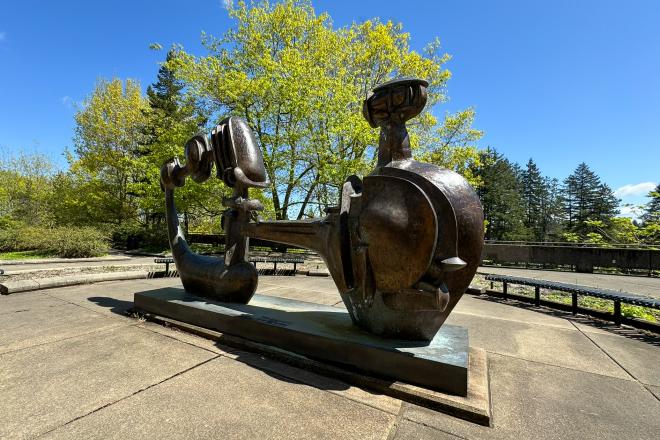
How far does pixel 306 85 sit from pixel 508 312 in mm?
15157

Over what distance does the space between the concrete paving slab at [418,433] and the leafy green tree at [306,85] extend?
15.2m

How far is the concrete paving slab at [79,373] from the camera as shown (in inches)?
87.7

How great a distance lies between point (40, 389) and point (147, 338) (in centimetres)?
123

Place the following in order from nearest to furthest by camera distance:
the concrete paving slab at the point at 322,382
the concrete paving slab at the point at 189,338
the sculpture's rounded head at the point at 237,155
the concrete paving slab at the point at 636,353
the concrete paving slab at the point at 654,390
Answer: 1. the concrete paving slab at the point at 322,382
2. the concrete paving slab at the point at 654,390
3. the concrete paving slab at the point at 636,353
4. the concrete paving slab at the point at 189,338
5. the sculpture's rounded head at the point at 237,155

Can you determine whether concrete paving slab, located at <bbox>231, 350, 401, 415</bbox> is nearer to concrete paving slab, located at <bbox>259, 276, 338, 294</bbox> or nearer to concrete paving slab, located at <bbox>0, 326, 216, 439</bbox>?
concrete paving slab, located at <bbox>0, 326, 216, 439</bbox>

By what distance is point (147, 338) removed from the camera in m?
3.77

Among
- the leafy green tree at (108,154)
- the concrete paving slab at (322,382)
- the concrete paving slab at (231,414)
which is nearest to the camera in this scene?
the concrete paving slab at (231,414)

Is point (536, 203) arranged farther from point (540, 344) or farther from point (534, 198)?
point (540, 344)

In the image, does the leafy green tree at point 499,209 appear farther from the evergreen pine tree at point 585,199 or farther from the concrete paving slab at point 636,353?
the concrete paving slab at point 636,353

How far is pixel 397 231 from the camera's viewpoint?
266 centimetres

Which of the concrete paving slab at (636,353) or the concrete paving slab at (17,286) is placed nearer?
the concrete paving slab at (636,353)

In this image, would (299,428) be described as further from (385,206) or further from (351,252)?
(385,206)

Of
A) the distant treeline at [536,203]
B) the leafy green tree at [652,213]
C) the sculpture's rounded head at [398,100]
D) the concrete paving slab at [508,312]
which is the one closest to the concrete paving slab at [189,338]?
the sculpture's rounded head at [398,100]

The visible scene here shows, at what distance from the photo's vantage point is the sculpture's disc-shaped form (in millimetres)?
2584
